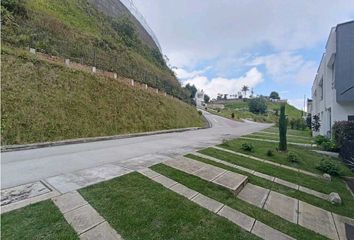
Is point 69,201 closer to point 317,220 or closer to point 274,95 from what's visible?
point 317,220

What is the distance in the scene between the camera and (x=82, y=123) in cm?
1197

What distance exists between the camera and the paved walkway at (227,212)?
3.61 m

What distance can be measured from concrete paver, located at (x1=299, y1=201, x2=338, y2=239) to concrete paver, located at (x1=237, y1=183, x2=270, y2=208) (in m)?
0.76

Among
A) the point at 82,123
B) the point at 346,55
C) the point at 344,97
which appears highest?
the point at 346,55

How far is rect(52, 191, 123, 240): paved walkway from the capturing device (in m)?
3.03

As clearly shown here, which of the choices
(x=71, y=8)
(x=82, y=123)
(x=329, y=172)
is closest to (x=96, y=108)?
(x=82, y=123)

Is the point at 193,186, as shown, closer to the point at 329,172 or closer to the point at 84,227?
the point at 84,227

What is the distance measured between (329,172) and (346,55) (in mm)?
8187

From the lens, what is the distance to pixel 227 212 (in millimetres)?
4109

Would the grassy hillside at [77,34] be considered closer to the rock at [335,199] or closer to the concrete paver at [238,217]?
the concrete paver at [238,217]

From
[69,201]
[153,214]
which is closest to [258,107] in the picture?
[153,214]

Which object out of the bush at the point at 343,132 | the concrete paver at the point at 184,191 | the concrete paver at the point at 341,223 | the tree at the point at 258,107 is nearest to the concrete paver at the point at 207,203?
the concrete paver at the point at 184,191

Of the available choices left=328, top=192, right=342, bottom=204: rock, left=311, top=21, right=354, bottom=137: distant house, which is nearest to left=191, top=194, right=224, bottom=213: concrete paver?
left=328, top=192, right=342, bottom=204: rock

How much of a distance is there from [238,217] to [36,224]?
3211mm
